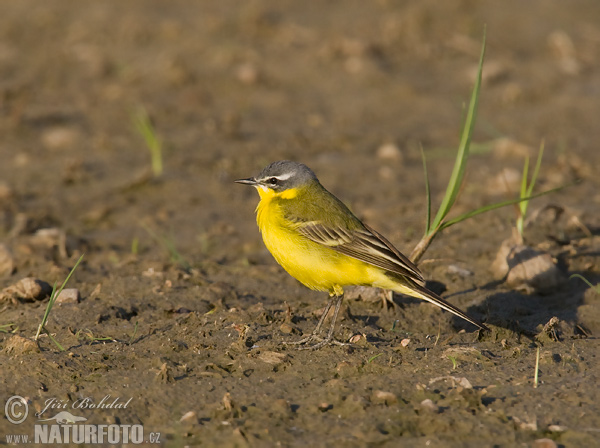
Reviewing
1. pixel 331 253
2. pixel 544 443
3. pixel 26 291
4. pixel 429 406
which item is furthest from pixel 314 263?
pixel 26 291

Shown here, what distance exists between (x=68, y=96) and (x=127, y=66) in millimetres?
1239

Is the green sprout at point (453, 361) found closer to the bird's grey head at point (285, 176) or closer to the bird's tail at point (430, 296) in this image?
the bird's tail at point (430, 296)

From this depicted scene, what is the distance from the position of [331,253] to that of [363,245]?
0.26 metres

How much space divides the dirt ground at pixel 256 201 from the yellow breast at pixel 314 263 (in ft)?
1.28

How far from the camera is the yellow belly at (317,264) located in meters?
6.29

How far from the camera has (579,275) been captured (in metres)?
6.99

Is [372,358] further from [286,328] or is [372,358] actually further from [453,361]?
[286,328]

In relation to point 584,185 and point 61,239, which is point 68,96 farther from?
point 584,185

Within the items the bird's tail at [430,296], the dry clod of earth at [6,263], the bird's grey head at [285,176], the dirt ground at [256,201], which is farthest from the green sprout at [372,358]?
the dry clod of earth at [6,263]

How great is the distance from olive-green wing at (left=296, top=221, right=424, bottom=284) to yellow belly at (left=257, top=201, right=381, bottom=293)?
0.21ft

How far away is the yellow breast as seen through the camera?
6289 mm

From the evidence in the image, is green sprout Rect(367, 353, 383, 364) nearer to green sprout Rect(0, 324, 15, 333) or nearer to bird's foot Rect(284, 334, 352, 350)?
bird's foot Rect(284, 334, 352, 350)

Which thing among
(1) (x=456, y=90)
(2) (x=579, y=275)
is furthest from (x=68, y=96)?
(2) (x=579, y=275)

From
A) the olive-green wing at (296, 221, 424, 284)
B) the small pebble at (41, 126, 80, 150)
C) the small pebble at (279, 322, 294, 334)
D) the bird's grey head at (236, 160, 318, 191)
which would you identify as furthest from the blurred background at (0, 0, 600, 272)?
the small pebble at (279, 322, 294, 334)
